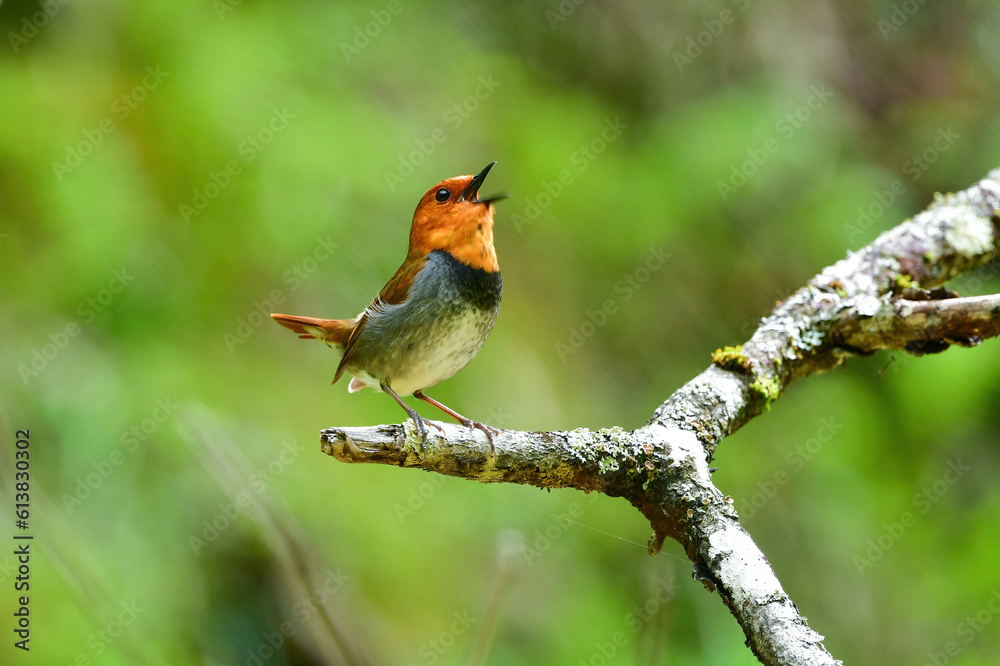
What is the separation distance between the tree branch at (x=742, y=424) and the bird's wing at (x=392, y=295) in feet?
2.18

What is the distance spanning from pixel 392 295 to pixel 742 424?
1.29 meters

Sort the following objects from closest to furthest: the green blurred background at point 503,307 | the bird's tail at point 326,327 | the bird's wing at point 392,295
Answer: the bird's wing at point 392,295 → the bird's tail at point 326,327 → the green blurred background at point 503,307

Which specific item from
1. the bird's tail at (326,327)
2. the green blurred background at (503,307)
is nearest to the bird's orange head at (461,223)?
the bird's tail at (326,327)

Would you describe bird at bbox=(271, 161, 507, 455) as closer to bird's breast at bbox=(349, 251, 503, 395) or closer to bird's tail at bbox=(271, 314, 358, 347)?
bird's breast at bbox=(349, 251, 503, 395)

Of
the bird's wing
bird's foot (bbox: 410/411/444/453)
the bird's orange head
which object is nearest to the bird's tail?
the bird's wing

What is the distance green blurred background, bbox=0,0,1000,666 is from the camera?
3.02 meters

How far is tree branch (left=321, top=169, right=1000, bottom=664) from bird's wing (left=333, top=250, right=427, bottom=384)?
0.67 metres

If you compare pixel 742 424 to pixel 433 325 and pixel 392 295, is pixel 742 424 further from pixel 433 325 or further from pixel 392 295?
pixel 392 295

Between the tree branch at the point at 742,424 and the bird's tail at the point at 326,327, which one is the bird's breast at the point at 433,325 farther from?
the tree branch at the point at 742,424

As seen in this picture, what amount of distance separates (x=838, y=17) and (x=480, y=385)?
3.58 meters

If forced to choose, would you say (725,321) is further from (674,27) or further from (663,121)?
(674,27)

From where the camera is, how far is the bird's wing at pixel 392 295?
2514 millimetres

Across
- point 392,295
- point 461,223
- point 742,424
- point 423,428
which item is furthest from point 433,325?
→ point 742,424

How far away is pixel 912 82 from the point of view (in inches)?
197
